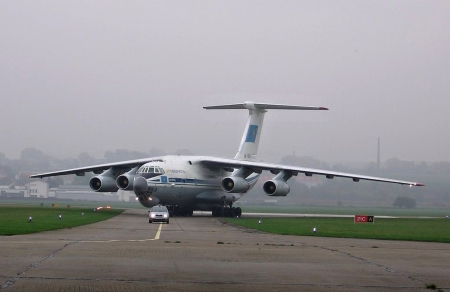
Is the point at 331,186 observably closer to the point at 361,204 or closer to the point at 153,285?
the point at 361,204

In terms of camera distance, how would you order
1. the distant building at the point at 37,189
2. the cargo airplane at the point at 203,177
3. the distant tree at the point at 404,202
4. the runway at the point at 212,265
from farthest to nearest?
the distant building at the point at 37,189, the distant tree at the point at 404,202, the cargo airplane at the point at 203,177, the runway at the point at 212,265

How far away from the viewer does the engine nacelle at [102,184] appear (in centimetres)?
4659

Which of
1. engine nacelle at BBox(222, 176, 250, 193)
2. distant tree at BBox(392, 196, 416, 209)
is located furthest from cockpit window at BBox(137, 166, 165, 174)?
distant tree at BBox(392, 196, 416, 209)

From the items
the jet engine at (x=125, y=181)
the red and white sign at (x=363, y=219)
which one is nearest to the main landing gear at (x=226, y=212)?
the jet engine at (x=125, y=181)

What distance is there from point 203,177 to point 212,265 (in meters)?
30.1

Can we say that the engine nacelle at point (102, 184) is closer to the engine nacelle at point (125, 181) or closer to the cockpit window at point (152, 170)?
the engine nacelle at point (125, 181)

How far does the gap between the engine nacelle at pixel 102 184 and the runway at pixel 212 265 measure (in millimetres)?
22163

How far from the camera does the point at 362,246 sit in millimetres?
23047

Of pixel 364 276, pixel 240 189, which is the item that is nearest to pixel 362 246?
pixel 364 276

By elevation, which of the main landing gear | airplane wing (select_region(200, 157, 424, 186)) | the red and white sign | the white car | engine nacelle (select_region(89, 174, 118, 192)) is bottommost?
the white car

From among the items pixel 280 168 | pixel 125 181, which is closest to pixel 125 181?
pixel 125 181

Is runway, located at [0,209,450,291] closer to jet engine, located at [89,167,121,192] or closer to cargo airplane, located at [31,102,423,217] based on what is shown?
cargo airplane, located at [31,102,423,217]

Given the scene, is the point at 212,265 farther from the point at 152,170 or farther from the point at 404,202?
the point at 404,202

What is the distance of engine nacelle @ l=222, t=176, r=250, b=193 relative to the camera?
44.0m
